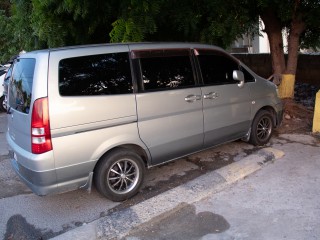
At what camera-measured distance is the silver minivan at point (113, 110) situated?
3545 millimetres

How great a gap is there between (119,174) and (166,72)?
1.37 meters

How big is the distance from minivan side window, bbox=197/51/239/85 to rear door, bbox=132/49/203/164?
0.24m

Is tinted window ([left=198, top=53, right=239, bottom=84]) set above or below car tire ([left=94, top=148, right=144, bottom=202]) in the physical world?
above

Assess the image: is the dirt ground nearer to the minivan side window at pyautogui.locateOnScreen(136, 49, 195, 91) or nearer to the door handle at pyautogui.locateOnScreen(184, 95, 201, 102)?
the door handle at pyautogui.locateOnScreen(184, 95, 201, 102)

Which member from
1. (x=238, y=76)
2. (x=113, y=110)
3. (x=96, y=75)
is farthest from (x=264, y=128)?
(x=96, y=75)

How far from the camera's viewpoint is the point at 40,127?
11.4 feet

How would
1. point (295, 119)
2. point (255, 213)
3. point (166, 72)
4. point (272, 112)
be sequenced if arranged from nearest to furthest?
point (255, 213) → point (166, 72) → point (272, 112) → point (295, 119)

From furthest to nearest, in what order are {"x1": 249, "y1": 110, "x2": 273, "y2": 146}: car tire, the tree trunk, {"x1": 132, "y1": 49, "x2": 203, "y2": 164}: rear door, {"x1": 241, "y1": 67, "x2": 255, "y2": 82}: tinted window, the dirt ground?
the tree trunk
the dirt ground
{"x1": 249, "y1": 110, "x2": 273, "y2": 146}: car tire
{"x1": 241, "y1": 67, "x2": 255, "y2": 82}: tinted window
{"x1": 132, "y1": 49, "x2": 203, "y2": 164}: rear door

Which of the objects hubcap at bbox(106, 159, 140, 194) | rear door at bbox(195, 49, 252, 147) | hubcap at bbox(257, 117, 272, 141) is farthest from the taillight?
hubcap at bbox(257, 117, 272, 141)

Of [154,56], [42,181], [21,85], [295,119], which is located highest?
[154,56]

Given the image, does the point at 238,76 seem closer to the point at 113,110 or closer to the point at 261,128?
the point at 261,128

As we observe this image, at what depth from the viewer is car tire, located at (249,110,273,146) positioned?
5594 millimetres

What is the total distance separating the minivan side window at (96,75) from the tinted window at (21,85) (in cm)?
35

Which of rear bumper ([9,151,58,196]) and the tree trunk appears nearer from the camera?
rear bumper ([9,151,58,196])
